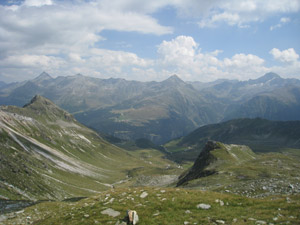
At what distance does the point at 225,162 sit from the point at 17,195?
3186 inches

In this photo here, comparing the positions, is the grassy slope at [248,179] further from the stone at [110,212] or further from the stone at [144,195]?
the stone at [110,212]

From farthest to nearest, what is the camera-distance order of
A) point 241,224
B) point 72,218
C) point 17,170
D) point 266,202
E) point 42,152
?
point 42,152, point 17,170, point 72,218, point 266,202, point 241,224

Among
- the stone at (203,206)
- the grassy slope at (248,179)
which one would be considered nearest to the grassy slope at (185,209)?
the stone at (203,206)

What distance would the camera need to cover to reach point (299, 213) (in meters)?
17.6

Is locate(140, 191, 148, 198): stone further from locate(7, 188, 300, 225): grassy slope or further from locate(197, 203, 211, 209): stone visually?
locate(197, 203, 211, 209): stone

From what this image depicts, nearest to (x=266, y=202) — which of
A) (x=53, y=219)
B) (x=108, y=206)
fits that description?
(x=108, y=206)

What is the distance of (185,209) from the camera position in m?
21.9

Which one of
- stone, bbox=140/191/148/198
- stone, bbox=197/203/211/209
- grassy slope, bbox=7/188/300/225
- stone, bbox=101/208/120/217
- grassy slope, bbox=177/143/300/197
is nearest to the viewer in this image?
grassy slope, bbox=7/188/300/225

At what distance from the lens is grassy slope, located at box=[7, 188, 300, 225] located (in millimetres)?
18359

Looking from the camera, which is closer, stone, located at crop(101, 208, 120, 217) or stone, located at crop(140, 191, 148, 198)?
stone, located at crop(101, 208, 120, 217)

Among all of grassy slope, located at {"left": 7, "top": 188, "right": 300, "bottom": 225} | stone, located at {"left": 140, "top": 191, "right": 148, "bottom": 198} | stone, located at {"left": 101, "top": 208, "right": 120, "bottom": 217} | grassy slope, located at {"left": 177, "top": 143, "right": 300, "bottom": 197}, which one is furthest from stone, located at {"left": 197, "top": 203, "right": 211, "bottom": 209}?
grassy slope, located at {"left": 177, "top": 143, "right": 300, "bottom": 197}

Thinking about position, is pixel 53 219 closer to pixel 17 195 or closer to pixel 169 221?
pixel 169 221

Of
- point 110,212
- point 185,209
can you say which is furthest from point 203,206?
point 110,212

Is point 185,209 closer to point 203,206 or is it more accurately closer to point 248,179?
point 203,206
